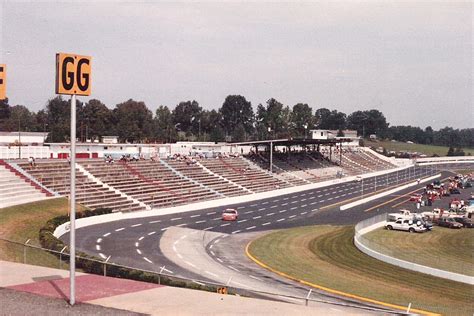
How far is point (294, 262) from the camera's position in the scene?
3700cm

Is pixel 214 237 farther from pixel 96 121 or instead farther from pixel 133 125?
pixel 96 121

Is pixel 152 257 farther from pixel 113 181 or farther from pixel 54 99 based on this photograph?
pixel 54 99

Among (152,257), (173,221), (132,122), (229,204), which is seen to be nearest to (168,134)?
(132,122)

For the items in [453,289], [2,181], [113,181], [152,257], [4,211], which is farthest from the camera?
[113,181]

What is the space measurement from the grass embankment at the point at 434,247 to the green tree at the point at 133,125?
120824 millimetres

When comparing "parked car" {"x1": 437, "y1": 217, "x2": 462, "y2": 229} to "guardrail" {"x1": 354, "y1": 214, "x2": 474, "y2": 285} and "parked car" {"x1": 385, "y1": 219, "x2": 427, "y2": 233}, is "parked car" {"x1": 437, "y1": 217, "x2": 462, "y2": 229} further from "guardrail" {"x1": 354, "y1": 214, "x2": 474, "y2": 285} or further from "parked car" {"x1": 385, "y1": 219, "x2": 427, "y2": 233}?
"guardrail" {"x1": 354, "y1": 214, "x2": 474, "y2": 285}

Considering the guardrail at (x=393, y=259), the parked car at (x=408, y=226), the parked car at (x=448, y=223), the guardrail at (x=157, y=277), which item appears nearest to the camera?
the guardrail at (x=157, y=277)

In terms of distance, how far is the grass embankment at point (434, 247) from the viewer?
3640 cm

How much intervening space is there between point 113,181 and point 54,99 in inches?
5428

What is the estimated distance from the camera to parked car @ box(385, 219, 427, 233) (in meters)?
50.6

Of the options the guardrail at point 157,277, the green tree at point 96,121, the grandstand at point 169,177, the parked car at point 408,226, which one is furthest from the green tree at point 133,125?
the guardrail at point 157,277

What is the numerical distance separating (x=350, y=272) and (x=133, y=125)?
466 feet

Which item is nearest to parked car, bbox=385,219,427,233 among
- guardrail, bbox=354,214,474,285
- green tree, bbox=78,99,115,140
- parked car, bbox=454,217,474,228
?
guardrail, bbox=354,214,474,285

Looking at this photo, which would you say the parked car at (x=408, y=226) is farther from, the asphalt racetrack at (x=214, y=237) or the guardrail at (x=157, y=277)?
the guardrail at (x=157, y=277)
